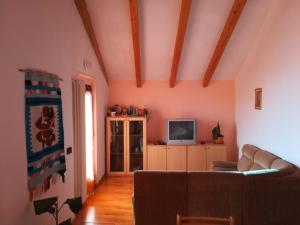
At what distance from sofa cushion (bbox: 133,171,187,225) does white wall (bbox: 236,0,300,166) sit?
1555 mm

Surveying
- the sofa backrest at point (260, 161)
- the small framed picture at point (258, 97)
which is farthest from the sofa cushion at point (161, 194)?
the small framed picture at point (258, 97)

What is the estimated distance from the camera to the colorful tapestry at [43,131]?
8.40ft

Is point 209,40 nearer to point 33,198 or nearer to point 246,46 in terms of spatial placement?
point 246,46

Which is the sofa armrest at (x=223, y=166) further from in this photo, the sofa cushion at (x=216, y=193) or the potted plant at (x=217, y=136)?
the sofa cushion at (x=216, y=193)

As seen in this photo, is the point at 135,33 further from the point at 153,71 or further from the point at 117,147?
the point at 117,147

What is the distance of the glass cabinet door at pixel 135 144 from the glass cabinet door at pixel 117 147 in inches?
7.4

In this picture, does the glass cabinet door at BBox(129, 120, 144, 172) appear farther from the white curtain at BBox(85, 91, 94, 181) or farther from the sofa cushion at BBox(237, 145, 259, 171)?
the sofa cushion at BBox(237, 145, 259, 171)

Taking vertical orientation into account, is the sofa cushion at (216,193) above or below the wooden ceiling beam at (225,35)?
below

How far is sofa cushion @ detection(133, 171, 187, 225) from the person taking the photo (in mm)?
2986

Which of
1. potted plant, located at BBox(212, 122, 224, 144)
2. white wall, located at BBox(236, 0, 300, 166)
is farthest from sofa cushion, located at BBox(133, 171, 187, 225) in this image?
potted plant, located at BBox(212, 122, 224, 144)

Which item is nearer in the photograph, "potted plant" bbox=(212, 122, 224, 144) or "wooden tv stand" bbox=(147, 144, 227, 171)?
"wooden tv stand" bbox=(147, 144, 227, 171)

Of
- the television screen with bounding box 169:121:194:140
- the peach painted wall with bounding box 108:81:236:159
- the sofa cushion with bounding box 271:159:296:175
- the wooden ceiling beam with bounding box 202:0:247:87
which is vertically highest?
the wooden ceiling beam with bounding box 202:0:247:87

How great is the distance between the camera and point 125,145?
6.03m

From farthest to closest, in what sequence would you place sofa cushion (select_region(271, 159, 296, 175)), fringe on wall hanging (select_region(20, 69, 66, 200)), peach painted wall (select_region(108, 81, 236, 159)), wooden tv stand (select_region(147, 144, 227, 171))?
peach painted wall (select_region(108, 81, 236, 159))
wooden tv stand (select_region(147, 144, 227, 171))
sofa cushion (select_region(271, 159, 296, 175))
fringe on wall hanging (select_region(20, 69, 66, 200))
